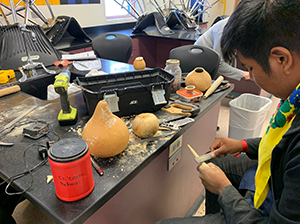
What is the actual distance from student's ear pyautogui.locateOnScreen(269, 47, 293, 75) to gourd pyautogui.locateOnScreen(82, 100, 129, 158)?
51 cm

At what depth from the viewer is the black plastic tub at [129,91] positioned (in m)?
0.93

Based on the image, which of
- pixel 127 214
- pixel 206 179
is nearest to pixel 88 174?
pixel 127 214

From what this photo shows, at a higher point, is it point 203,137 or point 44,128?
point 44,128

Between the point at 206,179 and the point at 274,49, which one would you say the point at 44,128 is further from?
the point at 274,49

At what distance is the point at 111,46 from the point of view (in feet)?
7.44

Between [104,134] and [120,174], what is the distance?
143mm

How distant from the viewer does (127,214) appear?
0.87m

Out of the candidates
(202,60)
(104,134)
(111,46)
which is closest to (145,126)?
(104,134)

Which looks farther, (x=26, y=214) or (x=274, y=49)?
(x=26, y=214)

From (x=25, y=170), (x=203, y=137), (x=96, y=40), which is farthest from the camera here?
(x=96, y=40)

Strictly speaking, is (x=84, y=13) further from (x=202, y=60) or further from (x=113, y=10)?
(x=202, y=60)

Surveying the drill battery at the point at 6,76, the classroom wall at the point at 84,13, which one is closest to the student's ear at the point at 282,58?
the drill battery at the point at 6,76

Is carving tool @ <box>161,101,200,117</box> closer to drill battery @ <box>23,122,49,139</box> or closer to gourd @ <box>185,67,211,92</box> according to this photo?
gourd @ <box>185,67,211,92</box>

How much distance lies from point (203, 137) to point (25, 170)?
1.02 m
